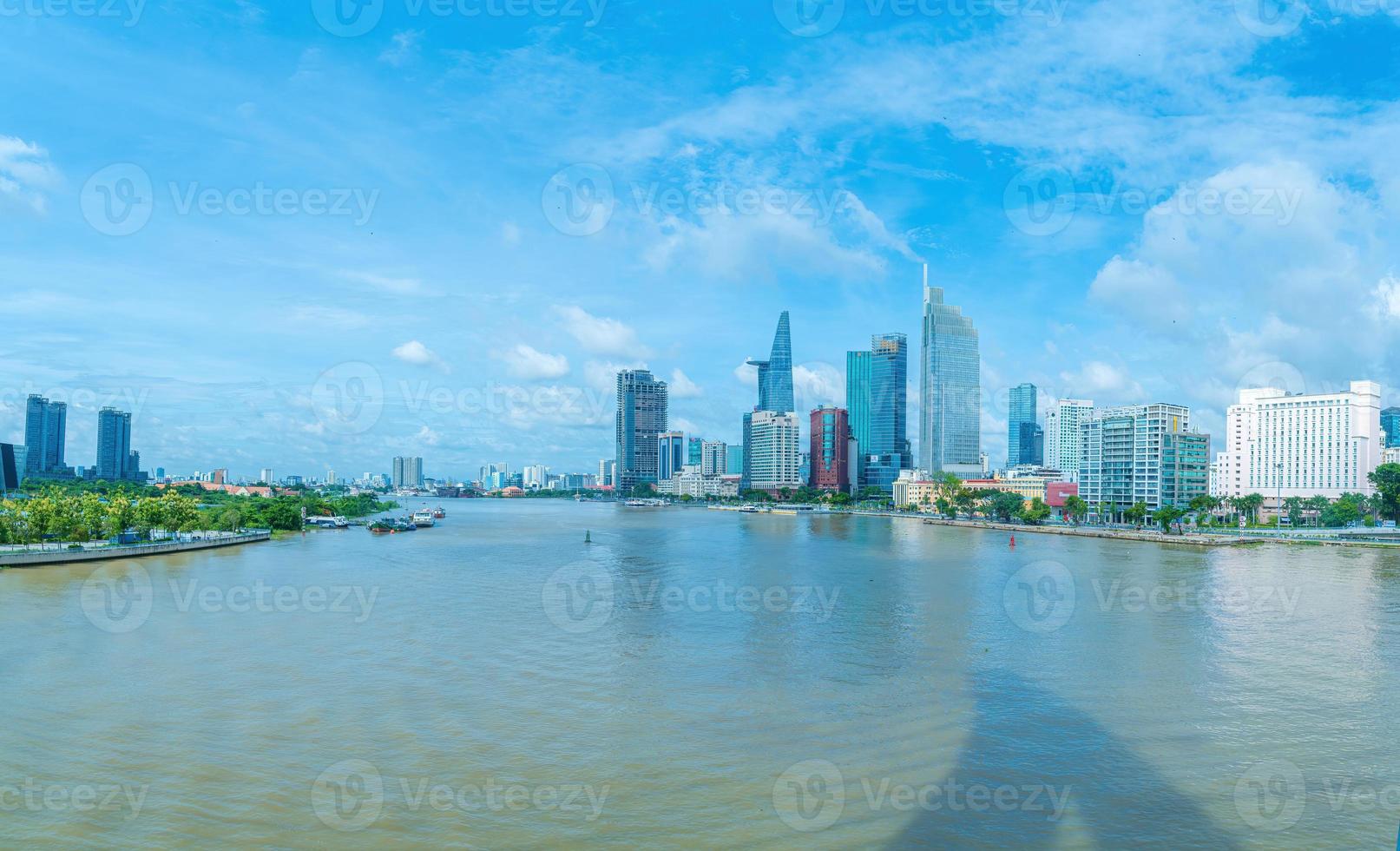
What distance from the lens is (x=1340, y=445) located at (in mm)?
68500

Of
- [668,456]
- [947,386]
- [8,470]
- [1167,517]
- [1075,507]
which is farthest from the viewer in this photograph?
[668,456]

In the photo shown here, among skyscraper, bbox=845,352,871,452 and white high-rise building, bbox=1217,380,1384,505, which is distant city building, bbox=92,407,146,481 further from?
white high-rise building, bbox=1217,380,1384,505

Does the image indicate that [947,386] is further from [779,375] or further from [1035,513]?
[1035,513]

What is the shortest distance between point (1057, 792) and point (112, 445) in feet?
362

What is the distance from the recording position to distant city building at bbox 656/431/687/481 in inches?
6875

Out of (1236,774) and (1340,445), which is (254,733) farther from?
(1340,445)

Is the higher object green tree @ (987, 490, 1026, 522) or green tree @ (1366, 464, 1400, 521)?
green tree @ (1366, 464, 1400, 521)

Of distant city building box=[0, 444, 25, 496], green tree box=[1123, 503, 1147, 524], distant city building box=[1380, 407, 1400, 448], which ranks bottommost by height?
green tree box=[1123, 503, 1147, 524]

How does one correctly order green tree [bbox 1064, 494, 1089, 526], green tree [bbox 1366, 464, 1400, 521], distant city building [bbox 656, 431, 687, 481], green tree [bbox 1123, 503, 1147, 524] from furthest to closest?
1. distant city building [bbox 656, 431, 687, 481]
2. green tree [bbox 1064, 494, 1089, 526]
3. green tree [bbox 1123, 503, 1147, 524]
4. green tree [bbox 1366, 464, 1400, 521]

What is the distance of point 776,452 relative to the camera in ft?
451

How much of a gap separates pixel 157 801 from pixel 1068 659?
12.9m

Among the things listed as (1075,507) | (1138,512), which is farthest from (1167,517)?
(1075,507)

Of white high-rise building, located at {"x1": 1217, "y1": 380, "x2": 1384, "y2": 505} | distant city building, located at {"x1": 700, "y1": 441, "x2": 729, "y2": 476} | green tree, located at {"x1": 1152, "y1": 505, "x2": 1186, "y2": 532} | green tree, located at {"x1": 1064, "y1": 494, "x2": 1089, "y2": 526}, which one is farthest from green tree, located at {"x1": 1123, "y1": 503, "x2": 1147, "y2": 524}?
distant city building, located at {"x1": 700, "y1": 441, "x2": 729, "y2": 476}

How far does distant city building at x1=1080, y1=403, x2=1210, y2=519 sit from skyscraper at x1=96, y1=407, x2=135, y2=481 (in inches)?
3988
